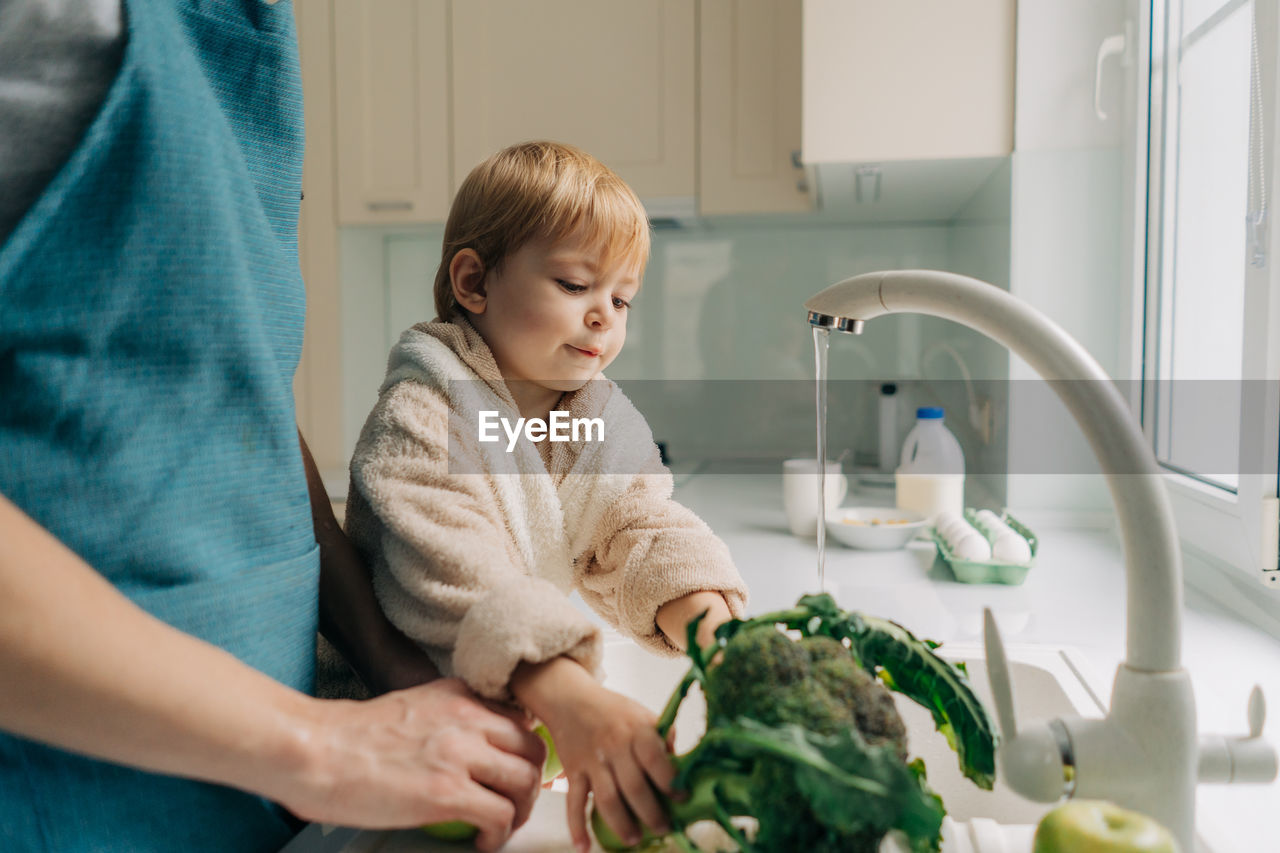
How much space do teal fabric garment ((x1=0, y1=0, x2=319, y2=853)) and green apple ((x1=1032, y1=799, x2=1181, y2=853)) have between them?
426 mm

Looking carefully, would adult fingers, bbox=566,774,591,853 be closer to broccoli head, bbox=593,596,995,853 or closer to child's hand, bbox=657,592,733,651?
broccoli head, bbox=593,596,995,853

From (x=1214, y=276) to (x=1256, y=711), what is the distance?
1.09 m

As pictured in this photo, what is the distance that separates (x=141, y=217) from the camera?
1.48 ft

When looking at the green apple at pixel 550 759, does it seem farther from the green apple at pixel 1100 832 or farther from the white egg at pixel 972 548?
the white egg at pixel 972 548

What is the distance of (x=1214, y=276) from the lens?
1.31m

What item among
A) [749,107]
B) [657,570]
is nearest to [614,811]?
[657,570]

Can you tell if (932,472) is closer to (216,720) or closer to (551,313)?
(551,313)

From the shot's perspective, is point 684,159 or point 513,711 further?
point 684,159

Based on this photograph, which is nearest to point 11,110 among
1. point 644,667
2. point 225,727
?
point 225,727

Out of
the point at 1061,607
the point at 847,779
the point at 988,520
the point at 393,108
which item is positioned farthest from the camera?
the point at 393,108

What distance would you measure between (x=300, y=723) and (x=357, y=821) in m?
0.06

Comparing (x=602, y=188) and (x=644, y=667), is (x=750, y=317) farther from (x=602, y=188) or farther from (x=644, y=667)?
(x=602, y=188)

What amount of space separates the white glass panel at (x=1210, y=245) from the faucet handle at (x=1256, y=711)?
0.85 metres

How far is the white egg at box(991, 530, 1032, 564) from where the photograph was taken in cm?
130
